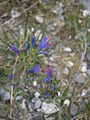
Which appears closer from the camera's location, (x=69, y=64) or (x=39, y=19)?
(x=69, y=64)

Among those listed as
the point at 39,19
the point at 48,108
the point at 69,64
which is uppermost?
the point at 39,19

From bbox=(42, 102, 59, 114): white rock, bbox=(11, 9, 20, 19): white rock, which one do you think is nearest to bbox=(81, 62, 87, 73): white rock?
bbox=(42, 102, 59, 114): white rock

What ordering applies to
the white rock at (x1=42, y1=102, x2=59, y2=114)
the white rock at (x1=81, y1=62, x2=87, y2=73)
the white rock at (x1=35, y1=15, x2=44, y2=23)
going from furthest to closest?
the white rock at (x1=35, y1=15, x2=44, y2=23)
the white rock at (x1=81, y1=62, x2=87, y2=73)
the white rock at (x1=42, y1=102, x2=59, y2=114)

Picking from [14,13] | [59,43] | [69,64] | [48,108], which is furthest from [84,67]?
[14,13]

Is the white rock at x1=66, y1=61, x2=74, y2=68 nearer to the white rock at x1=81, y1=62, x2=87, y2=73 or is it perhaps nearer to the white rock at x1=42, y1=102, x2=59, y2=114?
the white rock at x1=81, y1=62, x2=87, y2=73

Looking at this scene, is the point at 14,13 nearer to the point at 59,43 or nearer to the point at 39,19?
the point at 39,19

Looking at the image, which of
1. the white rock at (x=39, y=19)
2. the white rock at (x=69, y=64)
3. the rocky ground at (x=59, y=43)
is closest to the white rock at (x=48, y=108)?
the rocky ground at (x=59, y=43)

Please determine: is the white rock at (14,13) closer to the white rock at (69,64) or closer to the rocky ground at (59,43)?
the rocky ground at (59,43)

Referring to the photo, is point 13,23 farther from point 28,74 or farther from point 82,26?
point 28,74

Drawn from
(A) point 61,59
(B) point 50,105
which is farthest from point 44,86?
(A) point 61,59
